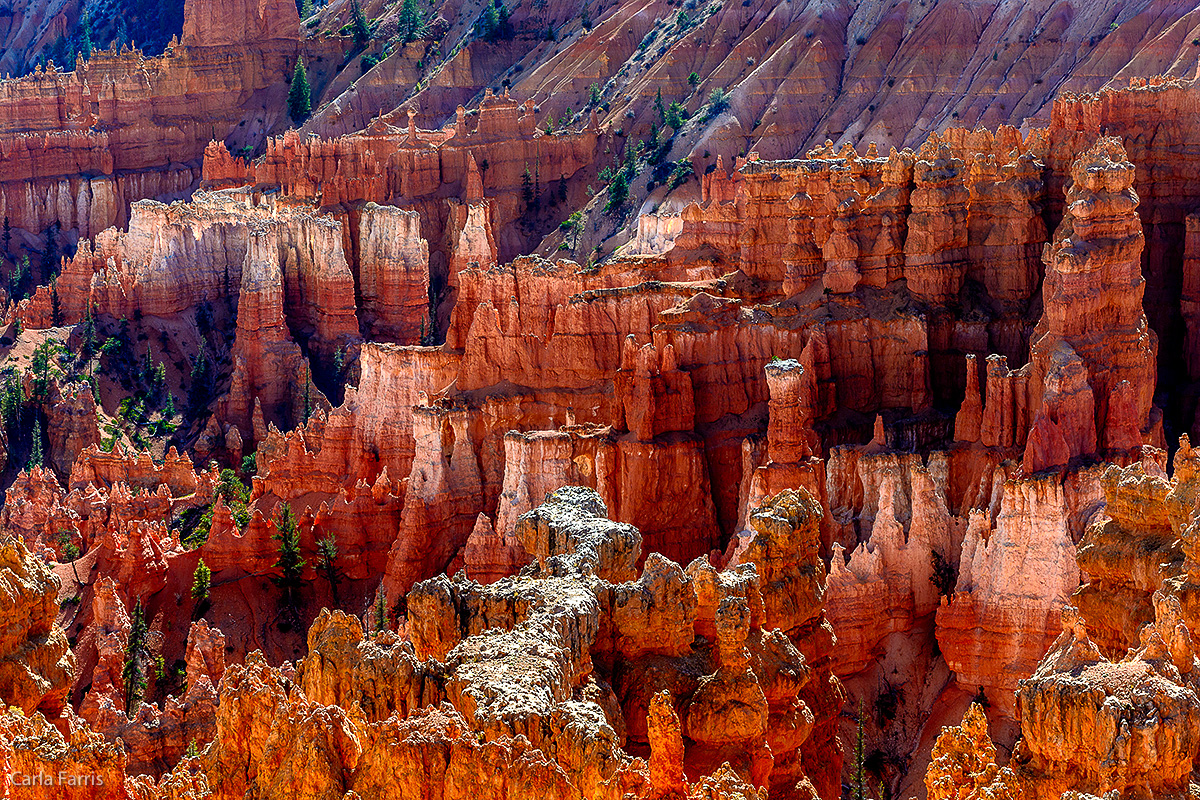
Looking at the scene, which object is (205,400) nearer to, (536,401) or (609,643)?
(536,401)

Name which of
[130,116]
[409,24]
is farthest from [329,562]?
[409,24]

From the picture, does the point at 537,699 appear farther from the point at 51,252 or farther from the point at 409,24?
the point at 409,24

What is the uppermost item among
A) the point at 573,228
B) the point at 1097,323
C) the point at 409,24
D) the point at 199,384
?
the point at 409,24

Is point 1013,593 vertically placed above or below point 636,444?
below

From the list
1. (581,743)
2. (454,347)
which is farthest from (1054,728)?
(454,347)

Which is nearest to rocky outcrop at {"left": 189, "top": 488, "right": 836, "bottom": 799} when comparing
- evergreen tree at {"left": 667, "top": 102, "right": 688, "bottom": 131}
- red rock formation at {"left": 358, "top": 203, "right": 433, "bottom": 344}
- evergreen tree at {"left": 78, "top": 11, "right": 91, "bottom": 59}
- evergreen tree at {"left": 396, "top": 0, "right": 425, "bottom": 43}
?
red rock formation at {"left": 358, "top": 203, "right": 433, "bottom": 344}

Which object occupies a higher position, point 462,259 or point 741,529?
point 462,259

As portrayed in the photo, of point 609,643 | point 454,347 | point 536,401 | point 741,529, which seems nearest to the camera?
point 609,643
